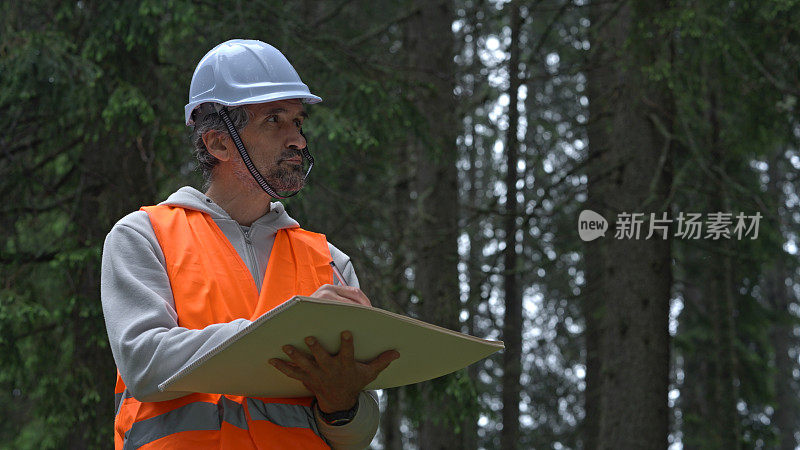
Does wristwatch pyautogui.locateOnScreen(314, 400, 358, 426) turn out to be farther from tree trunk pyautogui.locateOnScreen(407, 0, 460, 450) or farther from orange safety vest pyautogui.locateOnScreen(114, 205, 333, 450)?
tree trunk pyautogui.locateOnScreen(407, 0, 460, 450)

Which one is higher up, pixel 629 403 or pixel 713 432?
pixel 629 403

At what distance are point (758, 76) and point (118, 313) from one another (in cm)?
716

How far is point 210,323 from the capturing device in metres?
2.54

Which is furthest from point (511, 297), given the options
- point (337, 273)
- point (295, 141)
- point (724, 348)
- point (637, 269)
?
point (295, 141)

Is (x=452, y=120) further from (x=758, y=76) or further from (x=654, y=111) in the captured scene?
(x=758, y=76)

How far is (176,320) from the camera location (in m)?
→ 2.54

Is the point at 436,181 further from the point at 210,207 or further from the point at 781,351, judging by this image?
the point at 781,351

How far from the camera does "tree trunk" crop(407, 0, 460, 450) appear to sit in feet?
28.8

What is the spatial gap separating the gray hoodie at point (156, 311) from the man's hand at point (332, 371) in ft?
0.38

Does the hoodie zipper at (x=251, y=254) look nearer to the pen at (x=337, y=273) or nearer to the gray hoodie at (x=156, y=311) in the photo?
the gray hoodie at (x=156, y=311)

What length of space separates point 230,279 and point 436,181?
685cm

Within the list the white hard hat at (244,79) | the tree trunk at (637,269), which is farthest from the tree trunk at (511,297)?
the white hard hat at (244,79)

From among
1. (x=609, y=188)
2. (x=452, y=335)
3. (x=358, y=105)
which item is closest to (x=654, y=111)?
(x=609, y=188)

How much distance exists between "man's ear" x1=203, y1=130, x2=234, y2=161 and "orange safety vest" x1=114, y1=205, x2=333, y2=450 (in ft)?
0.75
